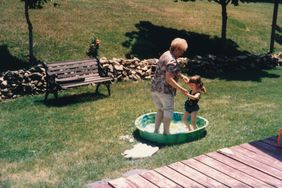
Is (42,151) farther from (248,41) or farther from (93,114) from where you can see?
(248,41)

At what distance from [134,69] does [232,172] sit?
9615 mm

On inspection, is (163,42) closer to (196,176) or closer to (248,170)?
(248,170)

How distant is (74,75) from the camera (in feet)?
45.1

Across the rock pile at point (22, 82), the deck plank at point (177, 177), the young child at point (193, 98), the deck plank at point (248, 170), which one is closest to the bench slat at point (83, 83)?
the rock pile at point (22, 82)

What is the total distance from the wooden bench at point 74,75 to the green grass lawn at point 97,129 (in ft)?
1.51

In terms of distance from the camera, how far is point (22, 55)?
52.2 ft

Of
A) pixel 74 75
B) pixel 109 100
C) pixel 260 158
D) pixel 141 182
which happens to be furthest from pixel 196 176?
pixel 74 75

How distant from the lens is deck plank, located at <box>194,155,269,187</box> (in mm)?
6176

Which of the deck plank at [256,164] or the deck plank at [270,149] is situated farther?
the deck plank at [270,149]

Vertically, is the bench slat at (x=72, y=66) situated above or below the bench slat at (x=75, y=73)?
above

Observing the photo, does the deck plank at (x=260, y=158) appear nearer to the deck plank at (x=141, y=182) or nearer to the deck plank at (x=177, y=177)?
the deck plank at (x=177, y=177)

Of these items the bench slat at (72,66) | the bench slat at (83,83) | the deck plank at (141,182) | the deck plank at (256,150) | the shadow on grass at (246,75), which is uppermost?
the bench slat at (72,66)

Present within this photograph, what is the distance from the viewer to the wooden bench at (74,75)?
13.0 meters

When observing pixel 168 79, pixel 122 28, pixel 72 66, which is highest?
pixel 168 79
